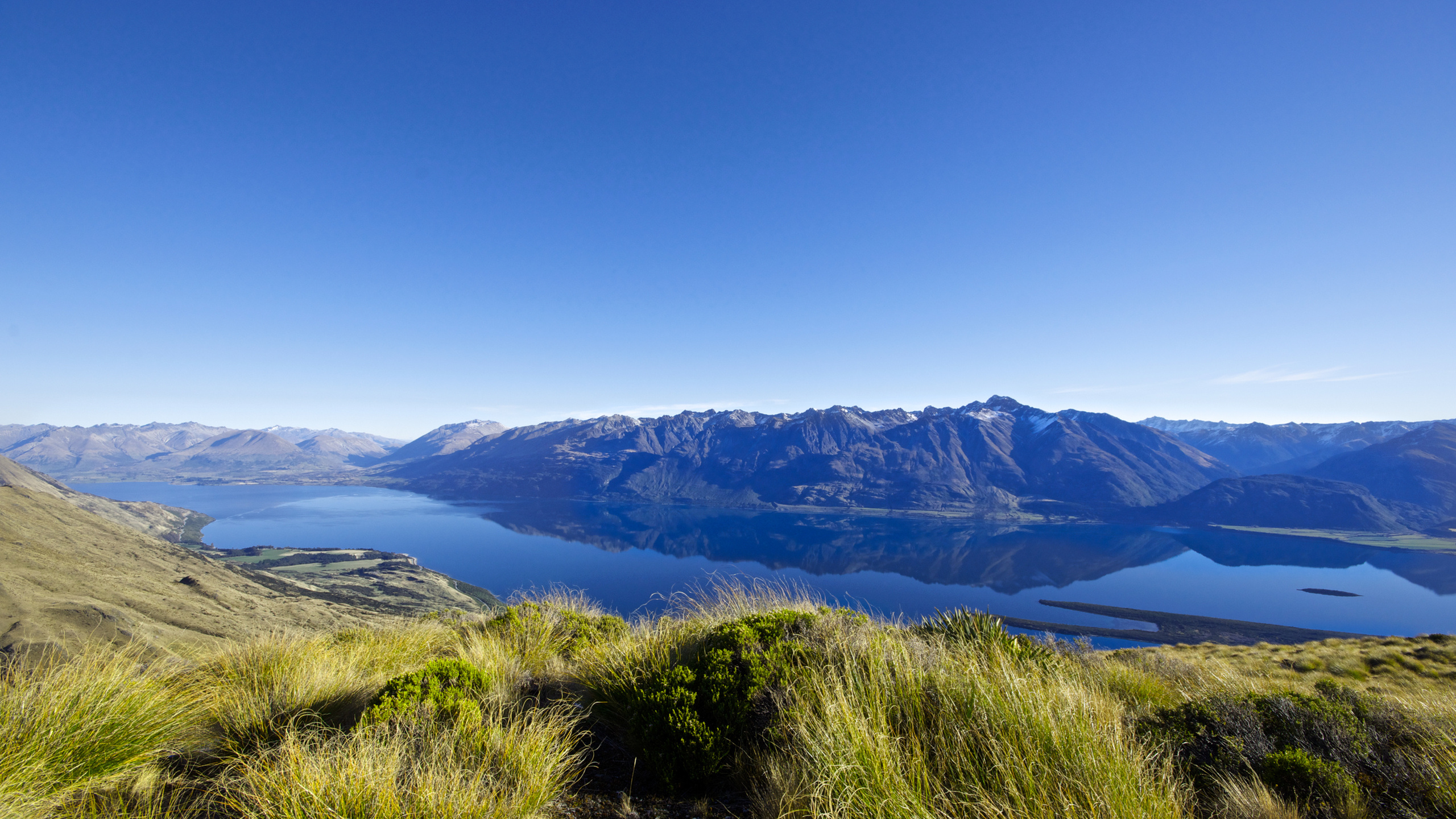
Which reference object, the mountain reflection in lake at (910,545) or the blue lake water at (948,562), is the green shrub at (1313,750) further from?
the mountain reflection in lake at (910,545)

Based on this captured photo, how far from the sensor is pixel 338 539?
155m

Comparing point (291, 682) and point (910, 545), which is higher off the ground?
point (291, 682)

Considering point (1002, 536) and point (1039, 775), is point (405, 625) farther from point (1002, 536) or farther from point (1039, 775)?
point (1002, 536)

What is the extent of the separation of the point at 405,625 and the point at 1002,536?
185m

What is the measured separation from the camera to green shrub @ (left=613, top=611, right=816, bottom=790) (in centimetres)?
400

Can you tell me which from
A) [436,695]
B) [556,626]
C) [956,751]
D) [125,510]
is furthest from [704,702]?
[125,510]

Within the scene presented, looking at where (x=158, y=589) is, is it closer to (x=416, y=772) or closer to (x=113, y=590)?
(x=113, y=590)

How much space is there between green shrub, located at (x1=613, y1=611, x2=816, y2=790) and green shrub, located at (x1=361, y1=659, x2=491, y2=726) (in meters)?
1.31

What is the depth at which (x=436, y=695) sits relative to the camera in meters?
4.39

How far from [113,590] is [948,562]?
460ft

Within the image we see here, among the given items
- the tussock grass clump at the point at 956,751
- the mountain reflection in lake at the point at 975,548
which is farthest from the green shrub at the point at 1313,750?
the mountain reflection in lake at the point at 975,548

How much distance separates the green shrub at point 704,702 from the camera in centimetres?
400

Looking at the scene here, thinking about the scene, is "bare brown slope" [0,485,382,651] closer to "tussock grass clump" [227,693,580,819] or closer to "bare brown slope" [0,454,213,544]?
"tussock grass clump" [227,693,580,819]

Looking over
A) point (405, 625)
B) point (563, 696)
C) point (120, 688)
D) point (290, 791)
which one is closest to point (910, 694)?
point (563, 696)
